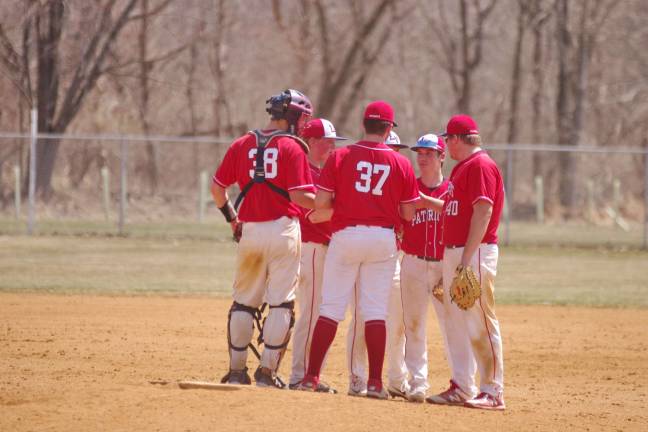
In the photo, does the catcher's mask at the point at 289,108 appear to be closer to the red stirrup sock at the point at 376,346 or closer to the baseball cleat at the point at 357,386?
the red stirrup sock at the point at 376,346

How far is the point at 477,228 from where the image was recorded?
7.09 m

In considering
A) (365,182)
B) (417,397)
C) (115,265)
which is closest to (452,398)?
(417,397)

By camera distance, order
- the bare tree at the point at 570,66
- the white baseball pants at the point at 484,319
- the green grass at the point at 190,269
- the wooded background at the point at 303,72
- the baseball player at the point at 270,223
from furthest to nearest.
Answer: the bare tree at the point at 570,66
the wooded background at the point at 303,72
the green grass at the point at 190,269
the baseball player at the point at 270,223
the white baseball pants at the point at 484,319

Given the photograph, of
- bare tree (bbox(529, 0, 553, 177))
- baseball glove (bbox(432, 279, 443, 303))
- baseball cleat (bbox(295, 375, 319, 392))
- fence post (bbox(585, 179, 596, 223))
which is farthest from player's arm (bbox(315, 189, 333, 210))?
bare tree (bbox(529, 0, 553, 177))

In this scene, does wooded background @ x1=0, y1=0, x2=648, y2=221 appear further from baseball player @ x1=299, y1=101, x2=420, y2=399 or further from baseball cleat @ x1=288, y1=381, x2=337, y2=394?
baseball player @ x1=299, y1=101, x2=420, y2=399

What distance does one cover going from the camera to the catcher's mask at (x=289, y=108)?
764 cm

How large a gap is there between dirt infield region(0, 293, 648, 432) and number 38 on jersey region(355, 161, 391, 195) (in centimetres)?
151

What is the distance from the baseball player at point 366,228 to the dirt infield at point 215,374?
0.62 metres

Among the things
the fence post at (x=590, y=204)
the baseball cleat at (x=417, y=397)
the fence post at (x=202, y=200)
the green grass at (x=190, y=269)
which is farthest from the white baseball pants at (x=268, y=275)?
the fence post at (x=590, y=204)

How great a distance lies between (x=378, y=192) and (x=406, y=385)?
1721mm

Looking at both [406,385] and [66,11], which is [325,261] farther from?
[66,11]

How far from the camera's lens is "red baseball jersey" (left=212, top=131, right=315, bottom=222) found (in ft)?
24.5

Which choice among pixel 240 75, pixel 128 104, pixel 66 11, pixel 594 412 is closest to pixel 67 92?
pixel 66 11

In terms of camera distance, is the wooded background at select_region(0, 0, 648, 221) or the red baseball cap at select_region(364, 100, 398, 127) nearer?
the red baseball cap at select_region(364, 100, 398, 127)
